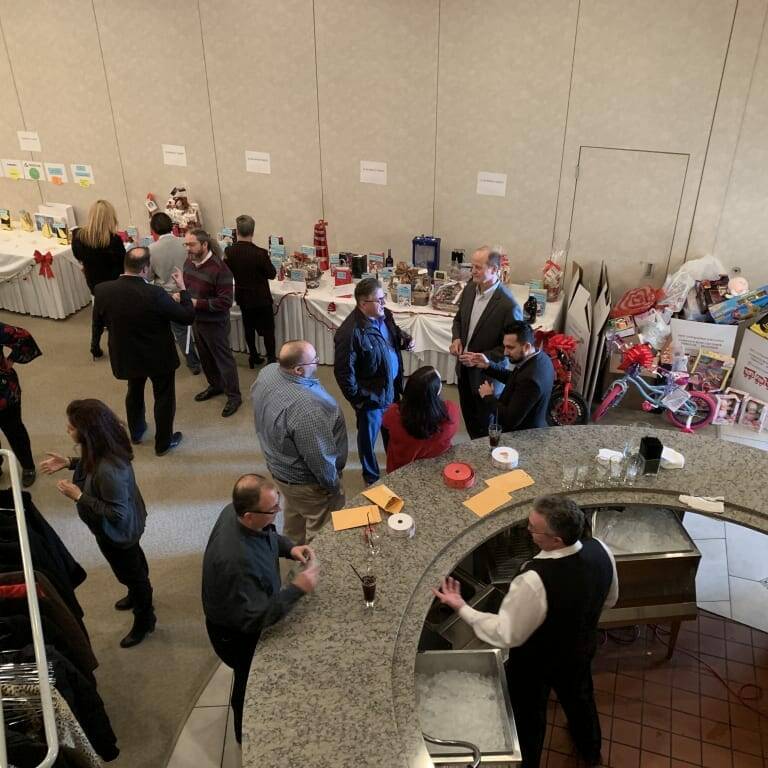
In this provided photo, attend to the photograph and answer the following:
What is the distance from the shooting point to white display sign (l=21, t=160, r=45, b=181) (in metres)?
7.08

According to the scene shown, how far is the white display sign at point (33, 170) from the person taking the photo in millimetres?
7078

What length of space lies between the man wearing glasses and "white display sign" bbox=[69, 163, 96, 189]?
443 centimetres

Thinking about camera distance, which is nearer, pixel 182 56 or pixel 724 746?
pixel 724 746

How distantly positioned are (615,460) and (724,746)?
1.32 meters

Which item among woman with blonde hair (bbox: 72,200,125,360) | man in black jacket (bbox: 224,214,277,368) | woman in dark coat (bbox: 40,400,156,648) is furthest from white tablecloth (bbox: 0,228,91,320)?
woman in dark coat (bbox: 40,400,156,648)

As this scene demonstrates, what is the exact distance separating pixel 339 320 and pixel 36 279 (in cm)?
330

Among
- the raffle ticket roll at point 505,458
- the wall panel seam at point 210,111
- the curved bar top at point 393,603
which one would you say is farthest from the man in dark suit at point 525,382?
the wall panel seam at point 210,111

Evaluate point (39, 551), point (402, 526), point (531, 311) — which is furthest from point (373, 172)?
point (39, 551)

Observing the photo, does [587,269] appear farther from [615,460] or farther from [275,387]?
[275,387]

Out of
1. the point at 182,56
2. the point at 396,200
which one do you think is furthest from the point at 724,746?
the point at 182,56

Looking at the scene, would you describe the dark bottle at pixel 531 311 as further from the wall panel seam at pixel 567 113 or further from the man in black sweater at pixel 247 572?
the man in black sweater at pixel 247 572

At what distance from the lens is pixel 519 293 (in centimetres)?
559

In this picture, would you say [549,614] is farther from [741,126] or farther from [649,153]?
[741,126]

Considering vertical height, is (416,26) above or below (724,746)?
above
